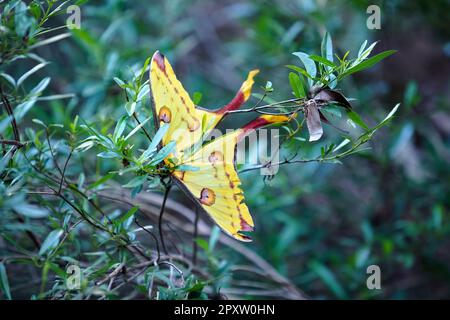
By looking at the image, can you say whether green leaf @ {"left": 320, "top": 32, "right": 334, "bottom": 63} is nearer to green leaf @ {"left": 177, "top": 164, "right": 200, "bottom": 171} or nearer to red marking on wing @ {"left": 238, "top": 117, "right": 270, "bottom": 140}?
red marking on wing @ {"left": 238, "top": 117, "right": 270, "bottom": 140}

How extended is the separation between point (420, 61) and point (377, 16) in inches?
54.0

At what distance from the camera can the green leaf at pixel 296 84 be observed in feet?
2.71

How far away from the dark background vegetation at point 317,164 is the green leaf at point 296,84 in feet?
2.03

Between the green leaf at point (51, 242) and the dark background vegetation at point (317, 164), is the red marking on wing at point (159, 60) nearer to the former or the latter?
the green leaf at point (51, 242)

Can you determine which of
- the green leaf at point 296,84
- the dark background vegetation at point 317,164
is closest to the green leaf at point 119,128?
the green leaf at point 296,84

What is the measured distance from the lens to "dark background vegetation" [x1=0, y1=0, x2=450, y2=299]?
59.7 inches

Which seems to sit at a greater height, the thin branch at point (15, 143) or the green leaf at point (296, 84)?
the green leaf at point (296, 84)

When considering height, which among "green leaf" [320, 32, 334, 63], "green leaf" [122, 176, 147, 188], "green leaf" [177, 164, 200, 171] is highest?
"green leaf" [320, 32, 334, 63]

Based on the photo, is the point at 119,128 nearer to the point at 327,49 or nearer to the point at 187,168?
the point at 187,168

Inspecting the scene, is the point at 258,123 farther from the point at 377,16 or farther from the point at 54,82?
the point at 54,82

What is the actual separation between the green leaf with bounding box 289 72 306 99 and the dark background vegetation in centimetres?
62

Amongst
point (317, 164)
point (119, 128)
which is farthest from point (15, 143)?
point (317, 164)

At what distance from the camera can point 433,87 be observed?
2.38 metres

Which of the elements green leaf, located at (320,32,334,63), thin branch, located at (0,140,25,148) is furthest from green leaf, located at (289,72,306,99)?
thin branch, located at (0,140,25,148)
